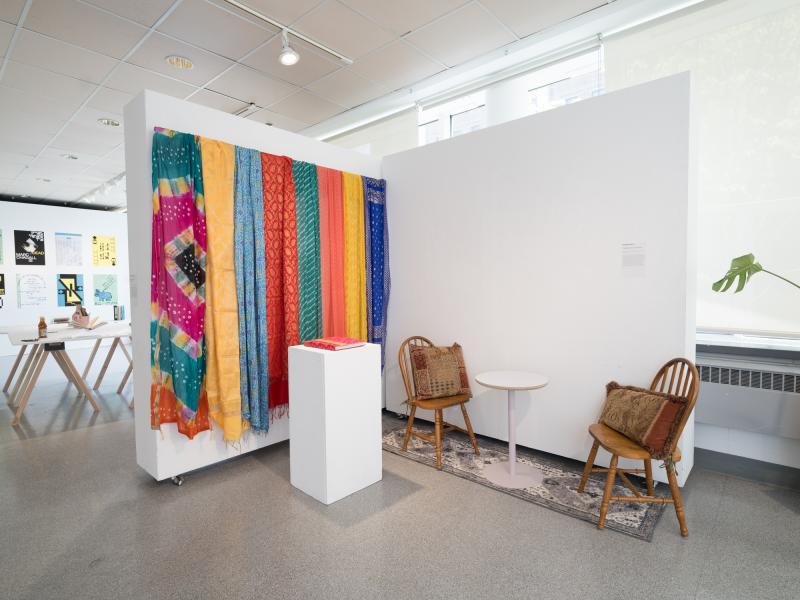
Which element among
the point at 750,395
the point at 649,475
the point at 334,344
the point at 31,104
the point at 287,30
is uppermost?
the point at 287,30

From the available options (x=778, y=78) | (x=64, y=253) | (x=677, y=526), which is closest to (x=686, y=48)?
(x=778, y=78)

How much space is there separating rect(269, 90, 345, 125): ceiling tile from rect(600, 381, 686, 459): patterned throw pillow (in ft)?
13.9

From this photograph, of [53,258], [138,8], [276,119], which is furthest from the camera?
[53,258]

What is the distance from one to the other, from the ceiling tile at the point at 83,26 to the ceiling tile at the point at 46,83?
0.75 metres

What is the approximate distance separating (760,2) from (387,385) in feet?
13.2

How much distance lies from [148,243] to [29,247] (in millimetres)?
7712

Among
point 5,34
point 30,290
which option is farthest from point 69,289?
point 5,34

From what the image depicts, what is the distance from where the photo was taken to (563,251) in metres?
2.88

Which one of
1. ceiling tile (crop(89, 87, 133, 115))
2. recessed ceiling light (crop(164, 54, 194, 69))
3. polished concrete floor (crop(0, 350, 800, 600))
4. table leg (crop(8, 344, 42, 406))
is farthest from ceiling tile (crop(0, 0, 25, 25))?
polished concrete floor (crop(0, 350, 800, 600))

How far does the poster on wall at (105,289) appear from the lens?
8.97 m

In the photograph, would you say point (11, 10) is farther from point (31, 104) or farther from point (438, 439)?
point (438, 439)

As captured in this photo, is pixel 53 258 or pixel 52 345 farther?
pixel 53 258

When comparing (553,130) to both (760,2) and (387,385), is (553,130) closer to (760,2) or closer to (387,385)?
(760,2)

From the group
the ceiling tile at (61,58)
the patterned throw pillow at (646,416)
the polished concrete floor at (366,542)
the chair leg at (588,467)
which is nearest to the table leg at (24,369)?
the polished concrete floor at (366,542)
